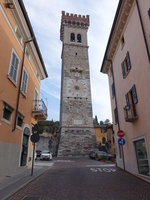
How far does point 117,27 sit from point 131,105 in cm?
609

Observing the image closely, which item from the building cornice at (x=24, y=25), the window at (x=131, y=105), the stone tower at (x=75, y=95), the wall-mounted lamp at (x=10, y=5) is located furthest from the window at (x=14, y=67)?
the stone tower at (x=75, y=95)

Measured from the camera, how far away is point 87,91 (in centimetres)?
3228

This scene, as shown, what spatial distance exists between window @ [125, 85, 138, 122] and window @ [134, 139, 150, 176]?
145cm

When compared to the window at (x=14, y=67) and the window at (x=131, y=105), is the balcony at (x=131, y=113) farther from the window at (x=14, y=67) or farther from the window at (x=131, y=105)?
the window at (x=14, y=67)

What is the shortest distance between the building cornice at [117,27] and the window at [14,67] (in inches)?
298

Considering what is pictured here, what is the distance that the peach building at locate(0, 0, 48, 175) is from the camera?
7.39 m

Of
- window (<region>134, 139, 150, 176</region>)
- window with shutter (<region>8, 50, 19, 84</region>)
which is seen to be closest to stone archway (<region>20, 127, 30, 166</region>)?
window with shutter (<region>8, 50, 19, 84</region>)

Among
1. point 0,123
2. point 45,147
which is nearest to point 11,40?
point 0,123

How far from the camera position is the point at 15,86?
28.3ft

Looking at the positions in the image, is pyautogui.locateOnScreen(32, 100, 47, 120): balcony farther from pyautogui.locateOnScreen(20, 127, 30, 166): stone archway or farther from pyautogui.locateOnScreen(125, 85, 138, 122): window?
pyautogui.locateOnScreen(125, 85, 138, 122): window

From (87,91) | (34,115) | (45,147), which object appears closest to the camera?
(34,115)

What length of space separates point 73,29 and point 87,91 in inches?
736

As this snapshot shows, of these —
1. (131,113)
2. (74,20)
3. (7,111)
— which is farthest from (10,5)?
(74,20)

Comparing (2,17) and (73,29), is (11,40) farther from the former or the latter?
(73,29)
